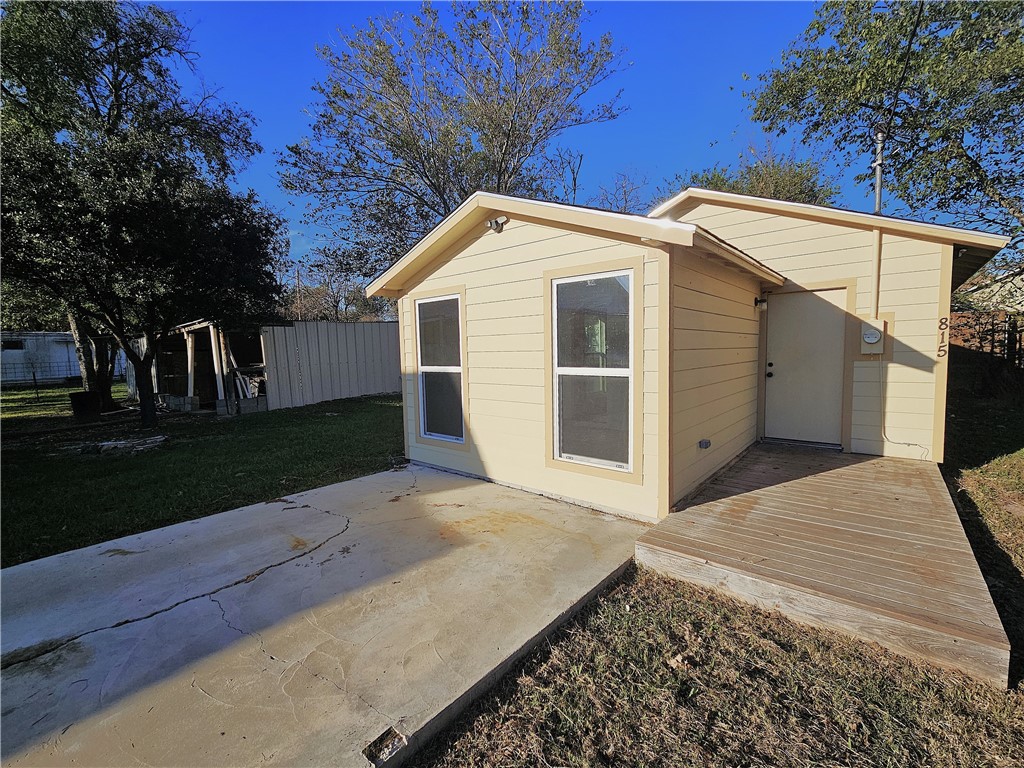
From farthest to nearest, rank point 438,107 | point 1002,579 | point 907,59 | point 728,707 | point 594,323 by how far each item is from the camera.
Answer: point 438,107 → point 907,59 → point 594,323 → point 1002,579 → point 728,707

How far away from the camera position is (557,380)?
158 inches

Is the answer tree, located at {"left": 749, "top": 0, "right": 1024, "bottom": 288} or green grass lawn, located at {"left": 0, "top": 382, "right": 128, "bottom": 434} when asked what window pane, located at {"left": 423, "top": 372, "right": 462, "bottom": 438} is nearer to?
green grass lawn, located at {"left": 0, "top": 382, "right": 128, "bottom": 434}

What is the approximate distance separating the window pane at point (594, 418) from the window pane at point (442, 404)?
1466mm

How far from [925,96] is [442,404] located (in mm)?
10743

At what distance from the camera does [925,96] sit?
8.31 m

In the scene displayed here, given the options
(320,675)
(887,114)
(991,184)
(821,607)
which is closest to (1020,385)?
(991,184)

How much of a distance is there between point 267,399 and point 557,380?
31.1 ft

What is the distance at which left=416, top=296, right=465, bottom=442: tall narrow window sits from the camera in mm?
5012

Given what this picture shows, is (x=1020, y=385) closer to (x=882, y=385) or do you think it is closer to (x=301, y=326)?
(x=882, y=385)

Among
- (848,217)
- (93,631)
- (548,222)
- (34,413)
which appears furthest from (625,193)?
(34,413)

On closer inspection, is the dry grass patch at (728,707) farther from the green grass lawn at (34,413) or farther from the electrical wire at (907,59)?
the green grass lawn at (34,413)

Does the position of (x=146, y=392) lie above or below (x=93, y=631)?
above

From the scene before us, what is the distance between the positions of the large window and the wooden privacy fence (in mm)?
9183

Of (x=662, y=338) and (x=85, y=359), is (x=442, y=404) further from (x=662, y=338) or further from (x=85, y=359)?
(x=85, y=359)
